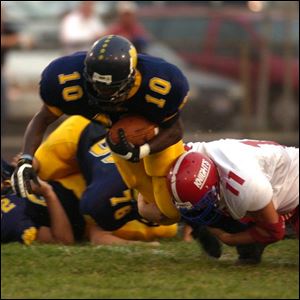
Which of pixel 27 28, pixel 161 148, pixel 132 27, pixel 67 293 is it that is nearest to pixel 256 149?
pixel 161 148

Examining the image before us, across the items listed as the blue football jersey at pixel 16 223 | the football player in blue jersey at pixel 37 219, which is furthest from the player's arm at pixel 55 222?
the blue football jersey at pixel 16 223

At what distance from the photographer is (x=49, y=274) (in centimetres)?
612

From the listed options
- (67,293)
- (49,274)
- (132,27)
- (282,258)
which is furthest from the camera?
(132,27)

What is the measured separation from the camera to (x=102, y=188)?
7.21 meters

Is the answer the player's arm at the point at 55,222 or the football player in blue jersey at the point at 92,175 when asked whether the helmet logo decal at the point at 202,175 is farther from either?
the player's arm at the point at 55,222

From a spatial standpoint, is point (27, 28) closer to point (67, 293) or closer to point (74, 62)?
point (74, 62)

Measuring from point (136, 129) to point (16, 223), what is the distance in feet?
4.75

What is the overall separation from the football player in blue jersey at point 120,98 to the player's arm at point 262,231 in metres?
0.36

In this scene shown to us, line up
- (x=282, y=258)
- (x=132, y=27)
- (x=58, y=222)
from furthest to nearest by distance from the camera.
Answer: (x=132, y=27)
(x=58, y=222)
(x=282, y=258)

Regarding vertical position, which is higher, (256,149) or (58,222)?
(256,149)

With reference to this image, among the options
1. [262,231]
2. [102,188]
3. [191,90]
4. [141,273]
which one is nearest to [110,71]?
[141,273]

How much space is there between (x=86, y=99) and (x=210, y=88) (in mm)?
5701

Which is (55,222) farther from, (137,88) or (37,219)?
(137,88)

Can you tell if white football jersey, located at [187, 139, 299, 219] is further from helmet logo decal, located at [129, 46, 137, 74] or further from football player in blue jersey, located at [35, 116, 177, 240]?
football player in blue jersey, located at [35, 116, 177, 240]
